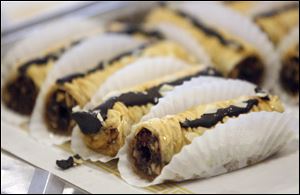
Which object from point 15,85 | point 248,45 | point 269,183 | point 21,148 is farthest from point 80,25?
point 269,183

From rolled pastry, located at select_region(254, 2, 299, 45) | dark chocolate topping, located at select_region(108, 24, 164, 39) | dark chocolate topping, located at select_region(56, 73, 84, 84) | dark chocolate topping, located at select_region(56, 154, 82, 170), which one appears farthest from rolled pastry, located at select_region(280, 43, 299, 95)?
dark chocolate topping, located at select_region(56, 154, 82, 170)

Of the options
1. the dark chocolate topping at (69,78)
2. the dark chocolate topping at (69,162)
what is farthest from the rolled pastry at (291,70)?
the dark chocolate topping at (69,162)

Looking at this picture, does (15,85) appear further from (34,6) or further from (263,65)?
(263,65)

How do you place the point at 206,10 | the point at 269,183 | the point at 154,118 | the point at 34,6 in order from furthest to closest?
1. the point at 206,10
2. the point at 34,6
3. the point at 154,118
4. the point at 269,183

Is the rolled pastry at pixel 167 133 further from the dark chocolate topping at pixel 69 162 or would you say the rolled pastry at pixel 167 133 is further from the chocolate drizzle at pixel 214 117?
the dark chocolate topping at pixel 69 162

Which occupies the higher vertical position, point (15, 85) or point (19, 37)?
point (19, 37)

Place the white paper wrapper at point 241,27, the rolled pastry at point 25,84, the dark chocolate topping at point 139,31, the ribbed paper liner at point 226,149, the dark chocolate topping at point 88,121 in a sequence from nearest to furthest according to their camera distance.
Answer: the ribbed paper liner at point 226,149 < the dark chocolate topping at point 88,121 < the rolled pastry at point 25,84 < the white paper wrapper at point 241,27 < the dark chocolate topping at point 139,31

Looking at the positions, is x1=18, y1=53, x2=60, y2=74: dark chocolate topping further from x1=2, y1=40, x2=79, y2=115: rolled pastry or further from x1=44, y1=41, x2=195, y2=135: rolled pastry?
x1=44, y1=41, x2=195, y2=135: rolled pastry
